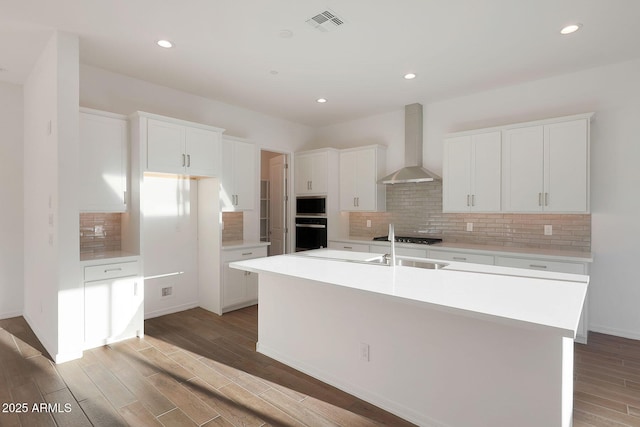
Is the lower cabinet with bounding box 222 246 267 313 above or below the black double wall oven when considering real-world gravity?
below

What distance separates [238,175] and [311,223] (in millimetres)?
1544

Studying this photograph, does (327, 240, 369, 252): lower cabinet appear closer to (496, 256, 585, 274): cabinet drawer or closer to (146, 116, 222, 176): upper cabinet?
(496, 256, 585, 274): cabinet drawer

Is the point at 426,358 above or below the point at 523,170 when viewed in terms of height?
below

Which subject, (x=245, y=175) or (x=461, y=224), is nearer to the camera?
(x=461, y=224)

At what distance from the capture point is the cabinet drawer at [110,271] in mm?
3105

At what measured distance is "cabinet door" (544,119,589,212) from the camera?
11.6 feet

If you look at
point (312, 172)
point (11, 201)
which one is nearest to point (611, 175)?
point (312, 172)

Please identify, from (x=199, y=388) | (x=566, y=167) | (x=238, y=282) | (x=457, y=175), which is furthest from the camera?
(x=238, y=282)

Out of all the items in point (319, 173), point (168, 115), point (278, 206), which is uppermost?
point (168, 115)

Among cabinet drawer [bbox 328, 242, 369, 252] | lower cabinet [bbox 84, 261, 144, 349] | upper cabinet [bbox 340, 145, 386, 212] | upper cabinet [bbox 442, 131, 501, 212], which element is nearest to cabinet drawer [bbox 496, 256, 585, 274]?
upper cabinet [bbox 442, 131, 501, 212]

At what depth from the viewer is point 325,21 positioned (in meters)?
2.75

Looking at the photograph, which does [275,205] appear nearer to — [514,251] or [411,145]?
[411,145]

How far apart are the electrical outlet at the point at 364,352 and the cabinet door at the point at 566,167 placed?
2.84m

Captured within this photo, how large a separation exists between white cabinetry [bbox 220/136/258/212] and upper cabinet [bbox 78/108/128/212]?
3.94 feet
